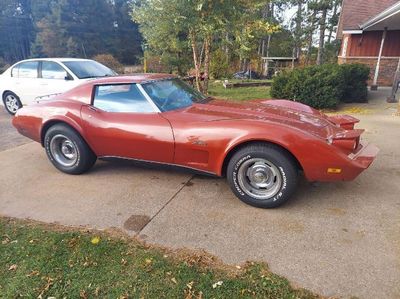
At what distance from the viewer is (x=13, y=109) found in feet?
27.3

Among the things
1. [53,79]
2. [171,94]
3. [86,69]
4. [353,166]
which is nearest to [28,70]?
[53,79]

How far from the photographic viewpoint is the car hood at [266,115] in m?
3.13

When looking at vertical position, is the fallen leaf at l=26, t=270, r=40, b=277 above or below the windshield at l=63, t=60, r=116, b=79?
below

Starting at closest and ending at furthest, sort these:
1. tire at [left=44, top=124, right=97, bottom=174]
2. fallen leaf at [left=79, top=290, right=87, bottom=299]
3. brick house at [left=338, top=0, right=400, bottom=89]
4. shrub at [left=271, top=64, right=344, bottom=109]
Answer: 1. fallen leaf at [left=79, top=290, right=87, bottom=299]
2. tire at [left=44, top=124, right=97, bottom=174]
3. shrub at [left=271, top=64, right=344, bottom=109]
4. brick house at [left=338, top=0, right=400, bottom=89]

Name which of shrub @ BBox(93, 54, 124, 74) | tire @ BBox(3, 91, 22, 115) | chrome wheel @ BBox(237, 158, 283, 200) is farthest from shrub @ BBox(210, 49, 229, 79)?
chrome wheel @ BBox(237, 158, 283, 200)

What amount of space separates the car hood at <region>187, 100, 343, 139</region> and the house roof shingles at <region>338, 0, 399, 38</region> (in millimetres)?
16750

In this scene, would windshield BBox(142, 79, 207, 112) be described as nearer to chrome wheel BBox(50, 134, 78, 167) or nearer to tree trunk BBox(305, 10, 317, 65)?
chrome wheel BBox(50, 134, 78, 167)

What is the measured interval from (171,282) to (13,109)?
26.6ft

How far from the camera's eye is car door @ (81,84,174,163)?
3393 mm

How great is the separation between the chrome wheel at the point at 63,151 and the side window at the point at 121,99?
0.71m

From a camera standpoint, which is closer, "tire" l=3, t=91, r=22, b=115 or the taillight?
the taillight

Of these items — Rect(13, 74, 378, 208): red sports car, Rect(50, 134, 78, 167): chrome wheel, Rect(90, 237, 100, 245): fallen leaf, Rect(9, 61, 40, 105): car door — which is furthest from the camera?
Rect(9, 61, 40, 105): car door

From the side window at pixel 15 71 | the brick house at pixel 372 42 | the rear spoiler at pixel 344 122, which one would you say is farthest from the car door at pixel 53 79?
the brick house at pixel 372 42

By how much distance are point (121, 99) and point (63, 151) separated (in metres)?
1.18
